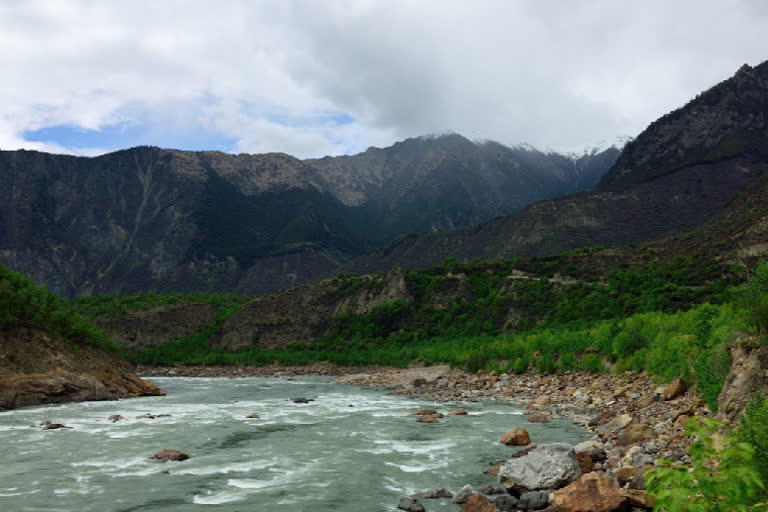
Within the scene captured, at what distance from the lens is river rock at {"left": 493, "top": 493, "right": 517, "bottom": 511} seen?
384 inches

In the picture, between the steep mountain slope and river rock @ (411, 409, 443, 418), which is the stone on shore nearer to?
river rock @ (411, 409, 443, 418)

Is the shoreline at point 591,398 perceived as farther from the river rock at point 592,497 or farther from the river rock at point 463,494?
the river rock at point 463,494

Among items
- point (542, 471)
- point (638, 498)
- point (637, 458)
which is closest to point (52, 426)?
point (542, 471)

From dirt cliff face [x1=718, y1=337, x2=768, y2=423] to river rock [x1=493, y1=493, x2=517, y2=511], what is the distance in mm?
4757

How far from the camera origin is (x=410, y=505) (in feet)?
33.3

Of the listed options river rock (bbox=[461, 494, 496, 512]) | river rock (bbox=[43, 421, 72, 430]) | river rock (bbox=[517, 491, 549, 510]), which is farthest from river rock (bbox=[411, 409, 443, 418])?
river rock (bbox=[43, 421, 72, 430])

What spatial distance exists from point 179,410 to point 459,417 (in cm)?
1513

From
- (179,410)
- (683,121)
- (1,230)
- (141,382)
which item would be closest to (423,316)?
(141,382)

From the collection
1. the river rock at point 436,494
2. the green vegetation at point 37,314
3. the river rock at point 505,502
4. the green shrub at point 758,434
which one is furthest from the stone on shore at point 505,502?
the green vegetation at point 37,314

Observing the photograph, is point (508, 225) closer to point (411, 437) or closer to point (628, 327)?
point (628, 327)

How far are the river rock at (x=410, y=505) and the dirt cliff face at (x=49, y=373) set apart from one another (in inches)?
955

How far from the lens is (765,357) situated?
1000cm

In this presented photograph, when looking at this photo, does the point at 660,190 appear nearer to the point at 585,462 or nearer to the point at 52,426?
the point at 585,462

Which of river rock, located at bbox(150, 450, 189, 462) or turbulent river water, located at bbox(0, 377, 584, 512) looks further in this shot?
river rock, located at bbox(150, 450, 189, 462)
